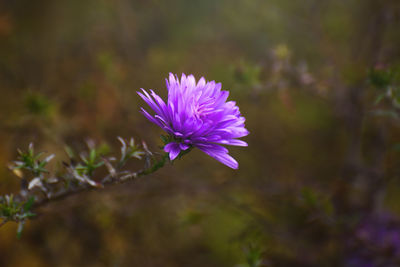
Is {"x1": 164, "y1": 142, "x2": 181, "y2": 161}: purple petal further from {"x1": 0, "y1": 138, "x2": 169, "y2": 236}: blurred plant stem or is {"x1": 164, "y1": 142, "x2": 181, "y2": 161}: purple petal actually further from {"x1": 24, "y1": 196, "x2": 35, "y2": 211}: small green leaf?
{"x1": 24, "y1": 196, "x2": 35, "y2": 211}: small green leaf

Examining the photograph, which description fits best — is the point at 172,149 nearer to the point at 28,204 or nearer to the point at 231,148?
the point at 28,204

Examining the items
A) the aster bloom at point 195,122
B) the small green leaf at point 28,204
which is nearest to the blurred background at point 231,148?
the aster bloom at point 195,122

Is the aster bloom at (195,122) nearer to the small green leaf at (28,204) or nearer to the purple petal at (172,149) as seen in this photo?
the purple petal at (172,149)

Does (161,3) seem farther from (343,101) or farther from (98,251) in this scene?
(98,251)

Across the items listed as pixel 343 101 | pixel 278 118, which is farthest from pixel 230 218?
pixel 343 101

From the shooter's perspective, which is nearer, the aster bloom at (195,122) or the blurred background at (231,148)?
the aster bloom at (195,122)

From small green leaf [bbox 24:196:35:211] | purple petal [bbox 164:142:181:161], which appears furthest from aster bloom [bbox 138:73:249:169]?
small green leaf [bbox 24:196:35:211]
